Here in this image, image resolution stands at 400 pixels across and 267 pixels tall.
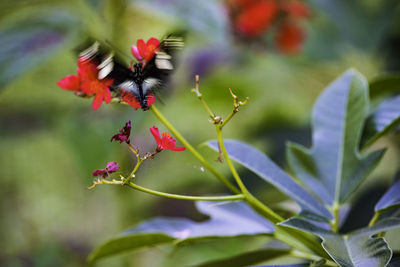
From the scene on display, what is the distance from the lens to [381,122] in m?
0.63

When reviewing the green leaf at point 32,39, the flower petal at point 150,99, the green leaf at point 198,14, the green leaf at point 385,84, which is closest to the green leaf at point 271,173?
the flower petal at point 150,99

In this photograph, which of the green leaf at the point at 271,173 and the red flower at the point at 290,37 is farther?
the red flower at the point at 290,37

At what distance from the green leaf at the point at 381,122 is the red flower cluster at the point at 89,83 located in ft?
1.25

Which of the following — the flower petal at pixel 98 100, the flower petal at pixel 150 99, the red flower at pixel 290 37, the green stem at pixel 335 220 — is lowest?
the green stem at pixel 335 220

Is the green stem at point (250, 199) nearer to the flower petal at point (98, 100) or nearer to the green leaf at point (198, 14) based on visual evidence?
the flower petal at point (98, 100)

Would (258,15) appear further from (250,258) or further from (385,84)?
(250,258)

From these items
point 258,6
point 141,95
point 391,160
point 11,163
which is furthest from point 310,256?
point 11,163

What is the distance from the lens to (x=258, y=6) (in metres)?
1.25

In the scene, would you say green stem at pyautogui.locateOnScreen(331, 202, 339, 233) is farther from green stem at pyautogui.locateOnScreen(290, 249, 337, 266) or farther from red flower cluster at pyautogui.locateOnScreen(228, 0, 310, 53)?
red flower cluster at pyautogui.locateOnScreen(228, 0, 310, 53)

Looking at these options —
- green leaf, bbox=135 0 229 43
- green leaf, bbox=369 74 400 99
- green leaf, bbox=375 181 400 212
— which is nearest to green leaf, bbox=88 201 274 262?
green leaf, bbox=375 181 400 212

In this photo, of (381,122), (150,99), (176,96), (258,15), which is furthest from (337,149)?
(176,96)

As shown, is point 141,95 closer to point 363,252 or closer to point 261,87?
point 363,252

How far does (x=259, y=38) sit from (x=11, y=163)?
1.22 m

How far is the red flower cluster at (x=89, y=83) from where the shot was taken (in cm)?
49
